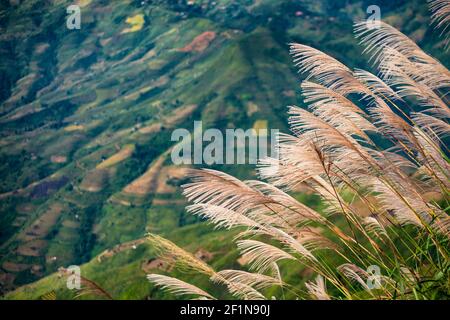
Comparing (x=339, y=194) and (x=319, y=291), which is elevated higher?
(x=339, y=194)

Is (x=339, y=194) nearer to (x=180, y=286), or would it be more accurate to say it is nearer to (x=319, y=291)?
(x=319, y=291)

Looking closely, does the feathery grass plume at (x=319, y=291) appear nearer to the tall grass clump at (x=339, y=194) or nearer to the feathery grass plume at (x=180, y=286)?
the tall grass clump at (x=339, y=194)

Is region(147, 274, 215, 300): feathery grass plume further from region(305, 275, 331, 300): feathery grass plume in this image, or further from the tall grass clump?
region(305, 275, 331, 300): feathery grass plume

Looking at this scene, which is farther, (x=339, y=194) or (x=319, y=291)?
(x=339, y=194)


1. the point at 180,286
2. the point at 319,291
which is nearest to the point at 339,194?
the point at 319,291

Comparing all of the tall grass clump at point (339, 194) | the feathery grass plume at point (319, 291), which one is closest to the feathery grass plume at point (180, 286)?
the tall grass clump at point (339, 194)

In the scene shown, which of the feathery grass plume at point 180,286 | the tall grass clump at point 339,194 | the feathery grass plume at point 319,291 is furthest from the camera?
the tall grass clump at point 339,194

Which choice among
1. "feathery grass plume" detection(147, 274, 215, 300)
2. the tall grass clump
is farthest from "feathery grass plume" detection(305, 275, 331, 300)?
"feathery grass plume" detection(147, 274, 215, 300)

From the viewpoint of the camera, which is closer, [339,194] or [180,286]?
[180,286]
